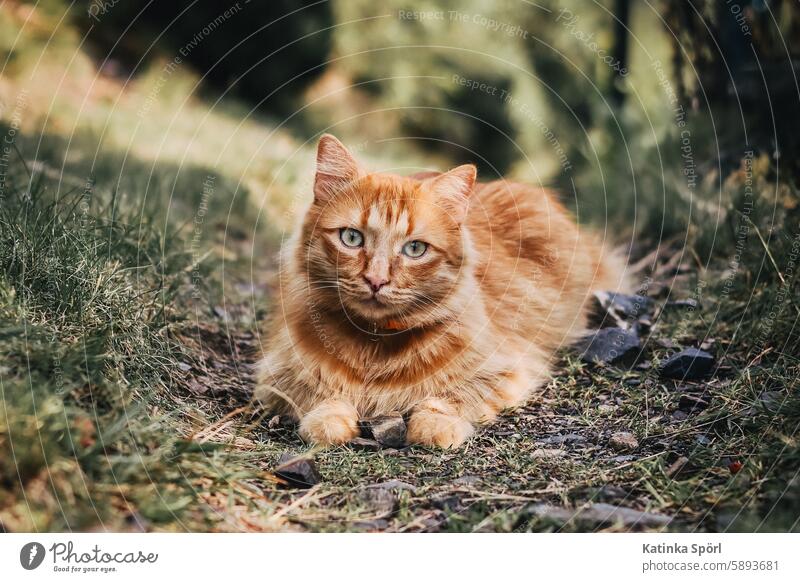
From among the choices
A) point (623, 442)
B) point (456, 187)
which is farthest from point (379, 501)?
point (456, 187)

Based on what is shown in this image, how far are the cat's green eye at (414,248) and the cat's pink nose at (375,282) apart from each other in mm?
184

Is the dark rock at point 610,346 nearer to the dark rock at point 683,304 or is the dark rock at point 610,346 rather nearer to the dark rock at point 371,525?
the dark rock at point 683,304

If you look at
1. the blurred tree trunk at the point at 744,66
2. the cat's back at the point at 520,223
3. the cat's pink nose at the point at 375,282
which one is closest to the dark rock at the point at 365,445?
the cat's pink nose at the point at 375,282

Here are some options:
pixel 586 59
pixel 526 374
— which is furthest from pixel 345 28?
pixel 526 374

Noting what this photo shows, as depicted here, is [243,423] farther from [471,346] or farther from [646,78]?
[646,78]

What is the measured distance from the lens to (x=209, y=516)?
197 centimetres

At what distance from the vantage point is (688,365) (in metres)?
2.88

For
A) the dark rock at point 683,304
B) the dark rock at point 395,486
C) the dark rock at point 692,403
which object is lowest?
the dark rock at point 395,486

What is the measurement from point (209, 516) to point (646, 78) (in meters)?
5.45

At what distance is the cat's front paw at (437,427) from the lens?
2.45m

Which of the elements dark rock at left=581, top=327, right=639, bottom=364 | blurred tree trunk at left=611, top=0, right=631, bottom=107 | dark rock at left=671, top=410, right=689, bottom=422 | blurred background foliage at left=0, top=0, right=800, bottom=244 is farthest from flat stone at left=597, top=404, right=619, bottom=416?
blurred tree trunk at left=611, top=0, right=631, bottom=107

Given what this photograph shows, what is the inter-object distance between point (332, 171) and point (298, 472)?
3.75ft
